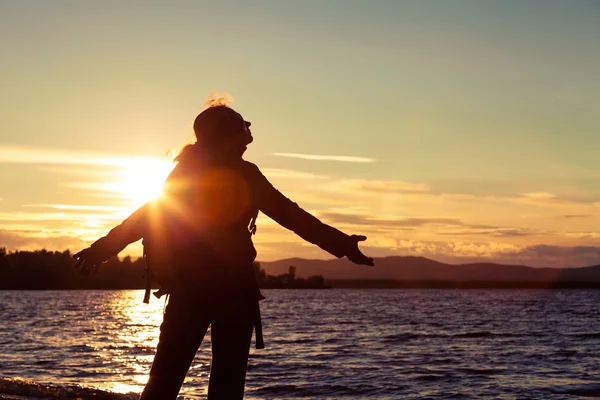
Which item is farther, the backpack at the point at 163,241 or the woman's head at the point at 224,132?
the woman's head at the point at 224,132

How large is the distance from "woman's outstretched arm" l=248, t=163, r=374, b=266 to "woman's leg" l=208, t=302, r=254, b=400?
575 millimetres

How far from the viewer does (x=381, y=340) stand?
1665 inches

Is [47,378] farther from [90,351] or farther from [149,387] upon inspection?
[149,387]

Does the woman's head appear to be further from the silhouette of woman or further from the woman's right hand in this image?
the woman's right hand

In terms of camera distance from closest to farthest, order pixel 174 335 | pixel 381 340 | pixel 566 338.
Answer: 1. pixel 174 335
2. pixel 381 340
3. pixel 566 338

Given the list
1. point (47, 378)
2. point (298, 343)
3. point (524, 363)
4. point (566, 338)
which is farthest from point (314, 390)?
point (566, 338)

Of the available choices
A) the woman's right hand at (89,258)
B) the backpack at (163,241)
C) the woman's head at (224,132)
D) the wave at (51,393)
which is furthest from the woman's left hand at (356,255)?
the wave at (51,393)

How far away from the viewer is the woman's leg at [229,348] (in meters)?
4.97

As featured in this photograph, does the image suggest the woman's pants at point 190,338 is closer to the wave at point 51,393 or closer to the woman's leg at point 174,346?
the woman's leg at point 174,346

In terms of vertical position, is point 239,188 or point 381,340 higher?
point 239,188

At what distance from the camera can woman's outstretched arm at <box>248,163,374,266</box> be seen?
5.02m

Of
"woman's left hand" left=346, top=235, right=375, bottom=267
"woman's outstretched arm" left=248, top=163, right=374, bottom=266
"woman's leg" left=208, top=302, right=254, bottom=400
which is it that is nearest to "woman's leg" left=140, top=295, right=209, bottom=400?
"woman's leg" left=208, top=302, right=254, bottom=400

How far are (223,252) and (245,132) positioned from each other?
77 cm

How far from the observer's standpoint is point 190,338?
4941mm
